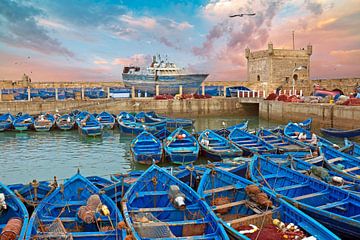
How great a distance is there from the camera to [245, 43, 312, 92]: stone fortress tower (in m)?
50.5

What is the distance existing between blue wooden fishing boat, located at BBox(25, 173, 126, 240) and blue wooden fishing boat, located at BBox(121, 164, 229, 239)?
435 mm

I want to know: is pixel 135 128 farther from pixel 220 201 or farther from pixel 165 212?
pixel 165 212

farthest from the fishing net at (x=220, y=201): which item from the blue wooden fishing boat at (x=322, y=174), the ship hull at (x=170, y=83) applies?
the ship hull at (x=170, y=83)

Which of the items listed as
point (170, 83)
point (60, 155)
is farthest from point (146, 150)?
point (170, 83)

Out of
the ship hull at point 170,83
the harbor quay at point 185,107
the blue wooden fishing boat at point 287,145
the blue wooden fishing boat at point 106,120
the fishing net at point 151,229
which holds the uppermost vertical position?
the ship hull at point 170,83

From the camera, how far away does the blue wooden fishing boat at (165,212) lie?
267 inches

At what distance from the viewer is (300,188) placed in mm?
9523

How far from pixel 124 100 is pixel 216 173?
104 feet

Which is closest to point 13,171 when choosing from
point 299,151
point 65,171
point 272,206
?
point 65,171

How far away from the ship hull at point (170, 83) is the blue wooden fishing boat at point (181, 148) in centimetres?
3015

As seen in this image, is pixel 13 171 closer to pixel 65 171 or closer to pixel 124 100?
pixel 65 171

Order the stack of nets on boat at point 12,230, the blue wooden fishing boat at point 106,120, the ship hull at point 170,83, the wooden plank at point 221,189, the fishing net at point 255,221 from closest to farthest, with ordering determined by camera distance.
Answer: the stack of nets on boat at point 12,230
the fishing net at point 255,221
the wooden plank at point 221,189
the blue wooden fishing boat at point 106,120
the ship hull at point 170,83

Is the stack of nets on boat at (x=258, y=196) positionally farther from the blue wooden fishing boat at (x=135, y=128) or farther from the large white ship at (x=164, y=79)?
the large white ship at (x=164, y=79)

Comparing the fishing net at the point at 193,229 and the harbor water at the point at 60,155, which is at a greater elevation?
the fishing net at the point at 193,229
